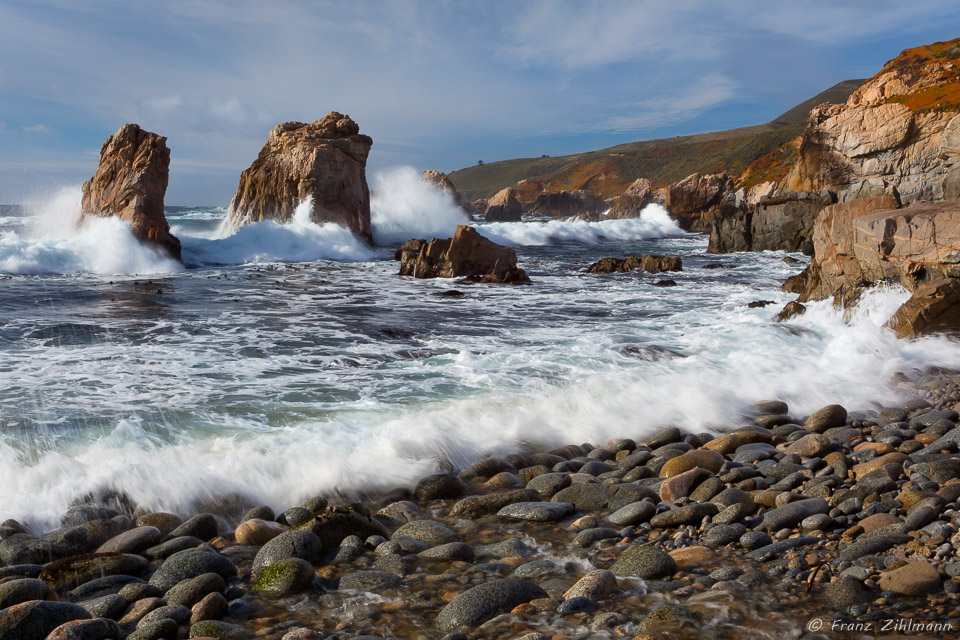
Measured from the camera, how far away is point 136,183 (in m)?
26.7

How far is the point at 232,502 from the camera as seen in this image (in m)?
5.32

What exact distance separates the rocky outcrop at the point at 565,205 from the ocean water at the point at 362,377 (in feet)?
300

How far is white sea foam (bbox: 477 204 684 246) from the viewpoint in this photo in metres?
51.0

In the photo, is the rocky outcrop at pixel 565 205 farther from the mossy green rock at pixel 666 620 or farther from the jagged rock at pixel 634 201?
the mossy green rock at pixel 666 620

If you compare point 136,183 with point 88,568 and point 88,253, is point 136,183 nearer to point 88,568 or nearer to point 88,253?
point 88,253

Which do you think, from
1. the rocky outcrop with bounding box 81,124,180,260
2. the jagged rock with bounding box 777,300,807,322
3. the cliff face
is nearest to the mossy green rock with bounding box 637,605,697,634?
the jagged rock with bounding box 777,300,807,322

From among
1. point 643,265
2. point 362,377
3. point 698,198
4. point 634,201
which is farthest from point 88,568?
point 634,201

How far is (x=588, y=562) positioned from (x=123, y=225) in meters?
27.5

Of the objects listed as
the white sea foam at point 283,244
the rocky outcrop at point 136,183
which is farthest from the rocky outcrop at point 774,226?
the rocky outcrop at point 136,183

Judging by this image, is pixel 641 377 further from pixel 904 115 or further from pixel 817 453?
pixel 904 115

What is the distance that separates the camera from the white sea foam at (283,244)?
32062mm

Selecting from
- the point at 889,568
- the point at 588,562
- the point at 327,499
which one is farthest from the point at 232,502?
the point at 889,568

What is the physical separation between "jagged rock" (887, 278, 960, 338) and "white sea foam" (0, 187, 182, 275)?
24.5 metres

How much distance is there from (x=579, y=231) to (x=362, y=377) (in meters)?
49.3
